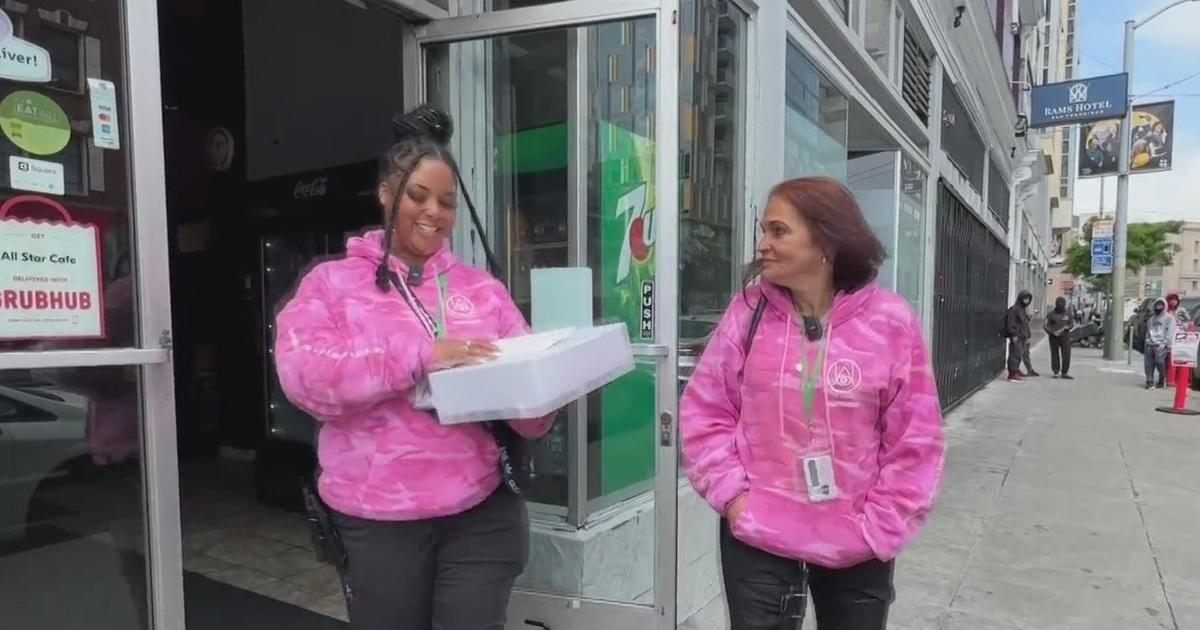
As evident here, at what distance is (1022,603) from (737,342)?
112 inches

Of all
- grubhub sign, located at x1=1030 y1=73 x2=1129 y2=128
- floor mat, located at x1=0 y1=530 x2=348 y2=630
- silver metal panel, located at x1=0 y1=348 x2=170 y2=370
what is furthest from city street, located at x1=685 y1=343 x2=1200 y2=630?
grubhub sign, located at x1=1030 y1=73 x2=1129 y2=128

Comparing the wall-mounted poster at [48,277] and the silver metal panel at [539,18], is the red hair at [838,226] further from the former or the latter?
the wall-mounted poster at [48,277]

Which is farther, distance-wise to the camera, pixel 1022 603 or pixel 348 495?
pixel 1022 603

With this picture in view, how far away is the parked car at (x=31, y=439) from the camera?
6.12 feet

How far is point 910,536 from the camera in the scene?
5.77 ft

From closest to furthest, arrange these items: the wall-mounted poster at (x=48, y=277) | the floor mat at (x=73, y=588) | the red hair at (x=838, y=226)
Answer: the wall-mounted poster at (x=48, y=277) → the red hair at (x=838, y=226) → the floor mat at (x=73, y=588)

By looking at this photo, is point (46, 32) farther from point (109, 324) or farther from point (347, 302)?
point (347, 302)

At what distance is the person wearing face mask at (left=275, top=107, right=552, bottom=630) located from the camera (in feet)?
5.48

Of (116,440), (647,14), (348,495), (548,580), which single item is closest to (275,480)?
(548,580)

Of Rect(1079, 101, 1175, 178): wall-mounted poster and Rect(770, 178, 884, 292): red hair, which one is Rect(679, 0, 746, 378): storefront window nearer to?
Rect(770, 178, 884, 292): red hair

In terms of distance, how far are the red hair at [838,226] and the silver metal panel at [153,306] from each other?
1.59 meters

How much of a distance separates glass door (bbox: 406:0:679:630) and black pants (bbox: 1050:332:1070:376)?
45.6 feet

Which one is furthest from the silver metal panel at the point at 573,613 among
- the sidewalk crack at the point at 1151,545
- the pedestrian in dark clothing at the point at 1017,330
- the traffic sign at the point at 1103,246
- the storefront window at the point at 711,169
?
the traffic sign at the point at 1103,246

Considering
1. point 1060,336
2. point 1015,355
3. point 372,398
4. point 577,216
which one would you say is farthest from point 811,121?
point 1060,336
